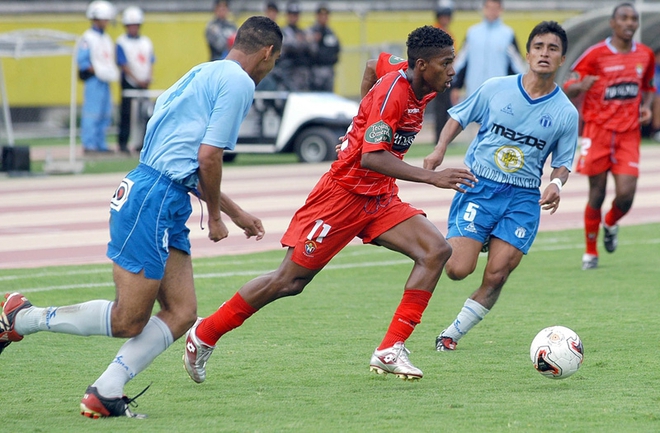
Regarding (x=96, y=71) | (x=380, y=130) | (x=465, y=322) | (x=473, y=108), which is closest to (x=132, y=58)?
(x=96, y=71)

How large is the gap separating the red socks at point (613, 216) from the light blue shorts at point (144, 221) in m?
6.18

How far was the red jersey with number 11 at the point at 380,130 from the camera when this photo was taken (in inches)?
238

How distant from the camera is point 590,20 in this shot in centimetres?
2445

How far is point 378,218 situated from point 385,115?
653 mm

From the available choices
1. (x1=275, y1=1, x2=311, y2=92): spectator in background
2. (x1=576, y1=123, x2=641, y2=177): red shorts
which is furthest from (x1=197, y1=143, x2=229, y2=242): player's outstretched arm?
(x1=275, y1=1, x2=311, y2=92): spectator in background

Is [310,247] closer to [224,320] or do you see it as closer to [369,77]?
[224,320]

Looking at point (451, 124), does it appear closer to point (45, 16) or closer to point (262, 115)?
point (262, 115)

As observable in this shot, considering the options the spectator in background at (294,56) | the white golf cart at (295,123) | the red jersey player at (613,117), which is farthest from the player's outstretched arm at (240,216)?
the spectator in background at (294,56)

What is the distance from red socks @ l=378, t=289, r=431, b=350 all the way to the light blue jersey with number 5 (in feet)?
4.45

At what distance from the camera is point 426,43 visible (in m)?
6.14

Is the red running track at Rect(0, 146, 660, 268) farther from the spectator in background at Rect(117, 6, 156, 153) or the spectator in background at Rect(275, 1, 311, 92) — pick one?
the spectator in background at Rect(117, 6, 156, 153)

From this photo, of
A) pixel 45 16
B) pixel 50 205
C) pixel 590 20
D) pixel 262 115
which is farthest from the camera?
pixel 45 16

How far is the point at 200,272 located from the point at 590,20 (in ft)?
54.6

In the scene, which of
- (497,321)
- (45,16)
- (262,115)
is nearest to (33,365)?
(497,321)
